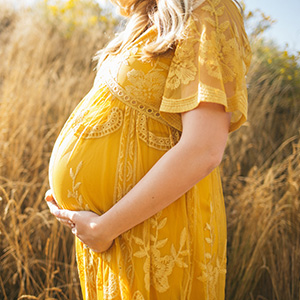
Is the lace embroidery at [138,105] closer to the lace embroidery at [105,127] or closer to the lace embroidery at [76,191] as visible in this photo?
the lace embroidery at [105,127]

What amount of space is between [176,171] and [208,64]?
0.27 meters

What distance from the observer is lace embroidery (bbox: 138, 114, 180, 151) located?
93 cm

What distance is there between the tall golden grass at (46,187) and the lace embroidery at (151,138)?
716 millimetres

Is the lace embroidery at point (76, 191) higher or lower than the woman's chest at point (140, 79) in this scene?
lower

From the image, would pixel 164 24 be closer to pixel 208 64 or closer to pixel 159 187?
pixel 208 64

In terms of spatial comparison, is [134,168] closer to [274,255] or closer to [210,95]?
[210,95]

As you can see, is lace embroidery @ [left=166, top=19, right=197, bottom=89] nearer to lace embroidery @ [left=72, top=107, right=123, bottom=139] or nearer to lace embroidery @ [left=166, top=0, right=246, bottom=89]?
lace embroidery @ [left=166, top=0, right=246, bottom=89]

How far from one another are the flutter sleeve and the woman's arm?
0.04m

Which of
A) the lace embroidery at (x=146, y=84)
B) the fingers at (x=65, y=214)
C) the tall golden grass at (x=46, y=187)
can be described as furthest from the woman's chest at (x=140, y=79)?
the tall golden grass at (x=46, y=187)

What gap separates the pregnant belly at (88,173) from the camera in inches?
37.3

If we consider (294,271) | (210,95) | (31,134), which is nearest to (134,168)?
(210,95)

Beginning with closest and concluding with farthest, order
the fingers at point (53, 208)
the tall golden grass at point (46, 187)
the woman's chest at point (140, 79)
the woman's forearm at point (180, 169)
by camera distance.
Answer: the woman's forearm at point (180, 169) < the woman's chest at point (140, 79) < the fingers at point (53, 208) < the tall golden grass at point (46, 187)

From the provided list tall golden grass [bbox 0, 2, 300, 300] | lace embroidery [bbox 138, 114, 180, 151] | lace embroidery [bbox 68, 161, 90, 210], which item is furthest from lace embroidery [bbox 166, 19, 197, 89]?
tall golden grass [bbox 0, 2, 300, 300]

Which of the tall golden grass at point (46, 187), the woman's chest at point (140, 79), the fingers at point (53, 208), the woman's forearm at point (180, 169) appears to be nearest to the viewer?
the woman's forearm at point (180, 169)
